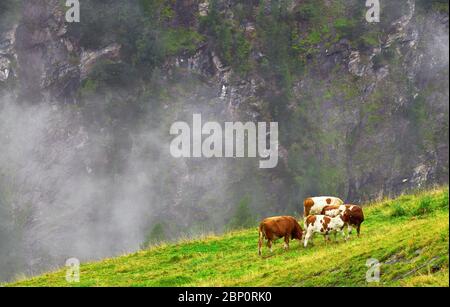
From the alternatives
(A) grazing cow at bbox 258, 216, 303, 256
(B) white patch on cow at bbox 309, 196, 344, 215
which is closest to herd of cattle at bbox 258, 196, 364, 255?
(A) grazing cow at bbox 258, 216, 303, 256

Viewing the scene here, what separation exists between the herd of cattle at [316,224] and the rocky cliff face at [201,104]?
134 metres

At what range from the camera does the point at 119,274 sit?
36.7 metres

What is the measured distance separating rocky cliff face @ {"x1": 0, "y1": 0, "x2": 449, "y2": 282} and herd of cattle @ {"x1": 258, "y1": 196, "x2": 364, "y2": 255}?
5278 inches

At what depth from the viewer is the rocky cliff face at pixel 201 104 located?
174 metres

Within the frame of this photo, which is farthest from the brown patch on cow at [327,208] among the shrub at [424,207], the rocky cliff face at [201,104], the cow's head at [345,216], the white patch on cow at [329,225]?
the rocky cliff face at [201,104]

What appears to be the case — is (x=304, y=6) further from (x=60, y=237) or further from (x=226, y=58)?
(x=60, y=237)

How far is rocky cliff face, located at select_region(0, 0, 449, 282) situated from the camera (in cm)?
17350

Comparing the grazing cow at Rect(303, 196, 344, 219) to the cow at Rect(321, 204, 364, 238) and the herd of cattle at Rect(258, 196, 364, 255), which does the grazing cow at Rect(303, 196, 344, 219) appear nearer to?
the herd of cattle at Rect(258, 196, 364, 255)

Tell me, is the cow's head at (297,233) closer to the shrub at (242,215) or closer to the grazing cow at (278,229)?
the grazing cow at (278,229)

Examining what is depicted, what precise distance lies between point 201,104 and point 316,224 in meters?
150

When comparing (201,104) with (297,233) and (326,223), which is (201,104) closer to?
(297,233)

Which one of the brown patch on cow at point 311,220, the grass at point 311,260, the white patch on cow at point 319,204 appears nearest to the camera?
the grass at point 311,260

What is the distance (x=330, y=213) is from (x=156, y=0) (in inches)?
6585

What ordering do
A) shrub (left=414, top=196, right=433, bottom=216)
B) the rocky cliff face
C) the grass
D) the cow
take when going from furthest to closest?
the rocky cliff face, shrub (left=414, top=196, right=433, bottom=216), the cow, the grass
